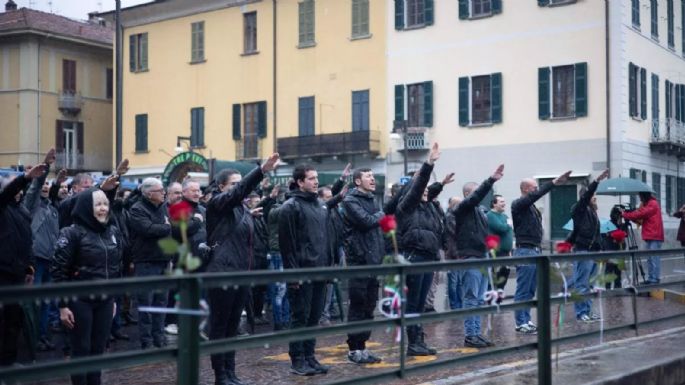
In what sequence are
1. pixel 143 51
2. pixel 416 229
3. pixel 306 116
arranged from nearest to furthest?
pixel 416 229 → pixel 306 116 → pixel 143 51

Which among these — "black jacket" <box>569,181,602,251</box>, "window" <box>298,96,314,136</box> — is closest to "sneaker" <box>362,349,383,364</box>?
"black jacket" <box>569,181,602,251</box>

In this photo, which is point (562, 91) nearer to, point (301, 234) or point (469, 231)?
point (469, 231)

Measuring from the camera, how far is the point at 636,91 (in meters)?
31.3

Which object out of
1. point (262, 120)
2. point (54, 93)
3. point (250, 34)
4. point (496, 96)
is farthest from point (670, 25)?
point (54, 93)

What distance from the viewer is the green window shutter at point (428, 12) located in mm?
34075

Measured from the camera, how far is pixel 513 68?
32000 mm

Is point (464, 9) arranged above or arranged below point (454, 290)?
above

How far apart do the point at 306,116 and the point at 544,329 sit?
30488mm

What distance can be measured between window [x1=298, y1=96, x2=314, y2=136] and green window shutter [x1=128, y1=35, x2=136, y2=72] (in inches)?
376

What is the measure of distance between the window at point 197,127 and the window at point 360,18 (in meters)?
8.12

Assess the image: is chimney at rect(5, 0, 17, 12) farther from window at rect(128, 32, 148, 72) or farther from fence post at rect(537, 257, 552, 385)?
fence post at rect(537, 257, 552, 385)

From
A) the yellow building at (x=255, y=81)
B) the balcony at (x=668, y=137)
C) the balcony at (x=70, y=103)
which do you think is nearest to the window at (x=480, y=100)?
the yellow building at (x=255, y=81)

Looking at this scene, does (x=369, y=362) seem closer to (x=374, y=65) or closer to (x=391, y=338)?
(x=391, y=338)

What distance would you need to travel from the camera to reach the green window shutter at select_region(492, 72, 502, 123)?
106 feet
